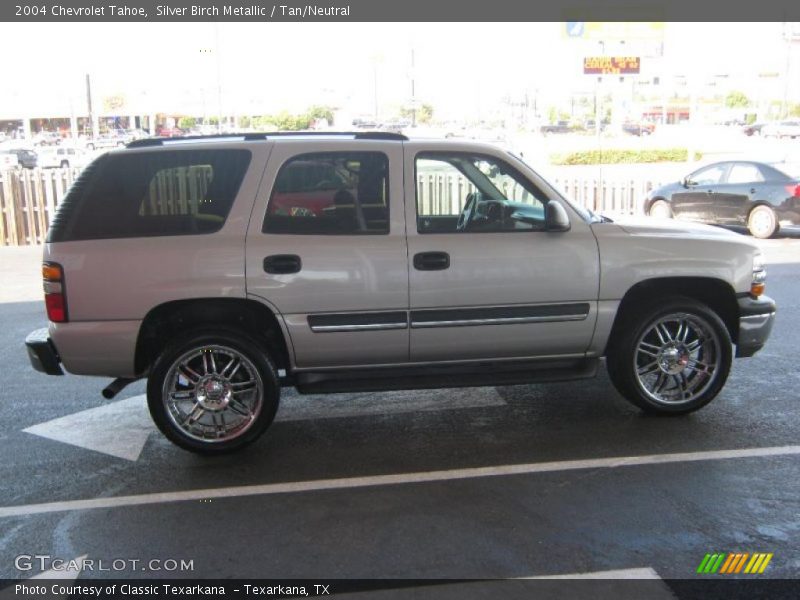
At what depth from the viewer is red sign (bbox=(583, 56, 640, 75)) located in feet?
101

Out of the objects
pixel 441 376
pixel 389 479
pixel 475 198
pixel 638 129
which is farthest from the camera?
pixel 638 129

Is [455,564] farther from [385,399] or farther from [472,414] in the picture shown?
[385,399]

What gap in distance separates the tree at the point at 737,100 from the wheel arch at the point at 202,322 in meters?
98.0

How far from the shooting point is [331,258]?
506 cm

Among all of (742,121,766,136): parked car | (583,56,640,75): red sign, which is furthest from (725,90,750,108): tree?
(583,56,640,75): red sign

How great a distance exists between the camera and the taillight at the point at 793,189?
48.8ft

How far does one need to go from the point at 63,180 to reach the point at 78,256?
12.0 metres

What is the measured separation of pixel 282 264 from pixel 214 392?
0.93 metres

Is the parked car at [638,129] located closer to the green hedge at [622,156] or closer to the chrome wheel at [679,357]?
the green hedge at [622,156]

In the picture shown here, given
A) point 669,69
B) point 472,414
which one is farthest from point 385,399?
point 669,69

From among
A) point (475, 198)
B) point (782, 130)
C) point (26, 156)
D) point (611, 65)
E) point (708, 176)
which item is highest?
point (611, 65)

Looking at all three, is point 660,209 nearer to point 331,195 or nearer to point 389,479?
point 331,195

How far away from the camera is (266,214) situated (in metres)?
5.09

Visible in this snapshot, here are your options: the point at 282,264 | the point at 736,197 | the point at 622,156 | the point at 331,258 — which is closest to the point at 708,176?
the point at 736,197
